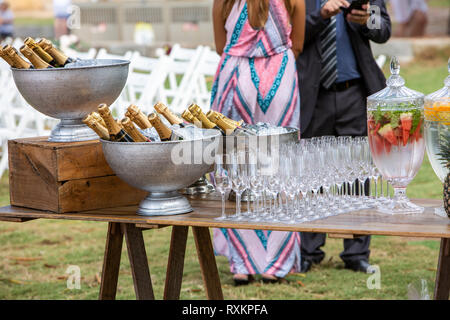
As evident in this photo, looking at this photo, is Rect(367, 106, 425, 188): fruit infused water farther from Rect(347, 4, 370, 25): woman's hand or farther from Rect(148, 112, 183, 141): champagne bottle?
Rect(347, 4, 370, 25): woman's hand

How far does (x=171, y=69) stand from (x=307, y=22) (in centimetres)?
303

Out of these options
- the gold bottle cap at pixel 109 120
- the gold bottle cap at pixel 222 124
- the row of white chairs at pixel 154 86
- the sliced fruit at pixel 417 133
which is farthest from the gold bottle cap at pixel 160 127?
the row of white chairs at pixel 154 86

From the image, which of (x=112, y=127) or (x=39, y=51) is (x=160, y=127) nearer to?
(x=112, y=127)

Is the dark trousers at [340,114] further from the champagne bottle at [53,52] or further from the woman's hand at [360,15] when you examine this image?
the champagne bottle at [53,52]

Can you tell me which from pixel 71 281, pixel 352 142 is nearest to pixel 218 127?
pixel 352 142

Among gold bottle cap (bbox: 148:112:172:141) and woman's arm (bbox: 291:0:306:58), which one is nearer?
gold bottle cap (bbox: 148:112:172:141)

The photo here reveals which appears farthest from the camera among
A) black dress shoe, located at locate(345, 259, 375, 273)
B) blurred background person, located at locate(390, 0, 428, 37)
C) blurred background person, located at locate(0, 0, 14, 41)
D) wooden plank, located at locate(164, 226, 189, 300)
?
blurred background person, located at locate(390, 0, 428, 37)

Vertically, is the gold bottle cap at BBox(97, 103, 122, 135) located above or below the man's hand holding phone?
below

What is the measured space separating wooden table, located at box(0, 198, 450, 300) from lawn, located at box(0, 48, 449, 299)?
3.11ft

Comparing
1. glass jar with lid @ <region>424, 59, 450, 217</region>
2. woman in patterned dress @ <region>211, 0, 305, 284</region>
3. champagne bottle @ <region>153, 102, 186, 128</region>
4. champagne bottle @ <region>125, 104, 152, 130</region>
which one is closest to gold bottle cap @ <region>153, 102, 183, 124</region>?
champagne bottle @ <region>153, 102, 186, 128</region>

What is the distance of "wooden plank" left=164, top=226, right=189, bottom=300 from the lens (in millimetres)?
3141

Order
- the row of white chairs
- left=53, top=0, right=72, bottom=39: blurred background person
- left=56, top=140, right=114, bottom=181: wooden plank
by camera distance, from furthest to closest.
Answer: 1. left=53, top=0, right=72, bottom=39: blurred background person
2. the row of white chairs
3. left=56, top=140, right=114, bottom=181: wooden plank

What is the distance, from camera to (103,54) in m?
7.43

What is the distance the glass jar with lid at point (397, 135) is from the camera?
243 centimetres
